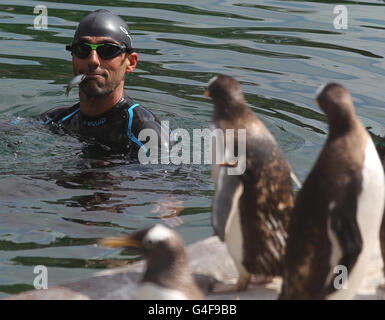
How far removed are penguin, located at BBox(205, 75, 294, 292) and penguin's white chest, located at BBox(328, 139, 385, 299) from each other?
0.46 metres

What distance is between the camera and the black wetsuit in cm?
716

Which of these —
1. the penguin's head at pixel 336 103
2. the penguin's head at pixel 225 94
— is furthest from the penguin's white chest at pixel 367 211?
the penguin's head at pixel 225 94

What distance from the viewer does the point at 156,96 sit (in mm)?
9383

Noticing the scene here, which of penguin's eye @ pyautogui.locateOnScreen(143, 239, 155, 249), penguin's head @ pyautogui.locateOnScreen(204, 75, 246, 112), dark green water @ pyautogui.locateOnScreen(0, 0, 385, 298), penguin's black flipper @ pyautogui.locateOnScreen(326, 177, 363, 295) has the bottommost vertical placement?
dark green water @ pyautogui.locateOnScreen(0, 0, 385, 298)

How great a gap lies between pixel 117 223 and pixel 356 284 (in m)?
2.58

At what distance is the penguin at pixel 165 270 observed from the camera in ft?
11.3

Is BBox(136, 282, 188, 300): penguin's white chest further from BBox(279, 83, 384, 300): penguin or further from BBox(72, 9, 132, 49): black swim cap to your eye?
BBox(72, 9, 132, 49): black swim cap

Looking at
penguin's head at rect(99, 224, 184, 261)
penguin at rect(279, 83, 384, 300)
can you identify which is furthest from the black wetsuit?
penguin at rect(279, 83, 384, 300)

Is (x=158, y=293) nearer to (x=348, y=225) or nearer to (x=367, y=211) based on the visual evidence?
(x=348, y=225)

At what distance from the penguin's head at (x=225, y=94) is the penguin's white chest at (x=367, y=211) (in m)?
0.79

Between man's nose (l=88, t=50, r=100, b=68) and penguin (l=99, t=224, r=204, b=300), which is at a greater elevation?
man's nose (l=88, t=50, r=100, b=68)

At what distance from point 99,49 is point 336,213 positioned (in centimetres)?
438

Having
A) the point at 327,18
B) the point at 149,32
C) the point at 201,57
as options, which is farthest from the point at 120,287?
the point at 327,18
